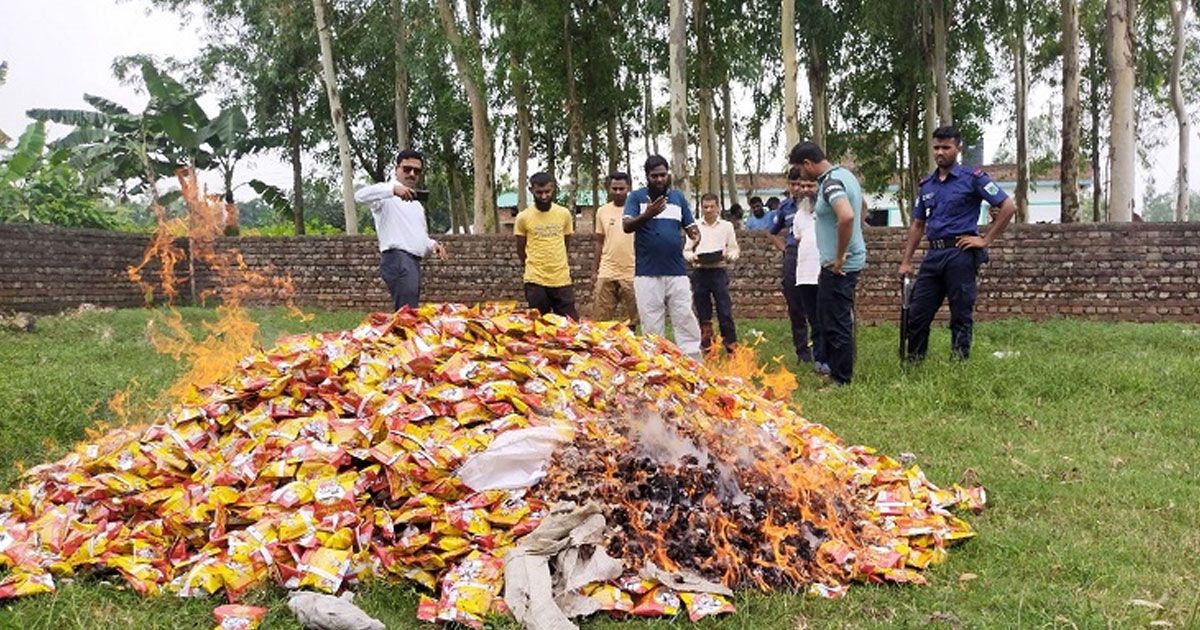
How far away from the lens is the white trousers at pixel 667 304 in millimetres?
7109

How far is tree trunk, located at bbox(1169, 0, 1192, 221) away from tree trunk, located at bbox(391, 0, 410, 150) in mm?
15562

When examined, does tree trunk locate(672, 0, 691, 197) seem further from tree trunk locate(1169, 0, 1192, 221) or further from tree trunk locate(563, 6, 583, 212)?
tree trunk locate(1169, 0, 1192, 221)

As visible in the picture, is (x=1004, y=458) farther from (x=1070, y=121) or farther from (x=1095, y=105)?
(x=1095, y=105)

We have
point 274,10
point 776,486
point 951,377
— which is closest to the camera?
point 776,486

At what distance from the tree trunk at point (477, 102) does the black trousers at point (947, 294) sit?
1179 centimetres

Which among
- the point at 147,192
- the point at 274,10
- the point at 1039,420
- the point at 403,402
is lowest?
the point at 1039,420

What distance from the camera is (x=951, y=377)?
6.84 meters

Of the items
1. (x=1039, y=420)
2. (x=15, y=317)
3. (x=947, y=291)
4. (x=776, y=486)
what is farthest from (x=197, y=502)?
(x=15, y=317)

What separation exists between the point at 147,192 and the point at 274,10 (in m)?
7.05

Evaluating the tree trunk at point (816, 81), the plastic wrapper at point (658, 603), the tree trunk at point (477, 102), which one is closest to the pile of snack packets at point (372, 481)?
the plastic wrapper at point (658, 603)

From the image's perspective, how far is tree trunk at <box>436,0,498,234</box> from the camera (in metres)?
17.2

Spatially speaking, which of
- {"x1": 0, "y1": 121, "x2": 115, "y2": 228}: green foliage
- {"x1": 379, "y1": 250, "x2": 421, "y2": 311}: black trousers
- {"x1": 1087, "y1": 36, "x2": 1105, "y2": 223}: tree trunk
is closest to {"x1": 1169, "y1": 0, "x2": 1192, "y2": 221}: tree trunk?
{"x1": 1087, "y1": 36, "x2": 1105, "y2": 223}: tree trunk

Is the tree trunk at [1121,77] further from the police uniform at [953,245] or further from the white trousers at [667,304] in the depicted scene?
the white trousers at [667,304]

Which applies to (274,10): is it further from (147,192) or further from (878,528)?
(878,528)
